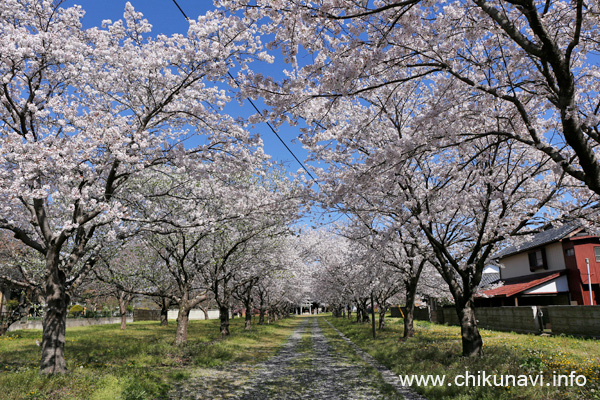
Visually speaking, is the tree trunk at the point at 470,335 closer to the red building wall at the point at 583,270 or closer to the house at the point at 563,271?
the house at the point at 563,271

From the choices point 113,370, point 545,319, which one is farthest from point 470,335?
point 545,319

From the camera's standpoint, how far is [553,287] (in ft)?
90.5

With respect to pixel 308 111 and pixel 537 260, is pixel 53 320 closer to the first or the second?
pixel 308 111

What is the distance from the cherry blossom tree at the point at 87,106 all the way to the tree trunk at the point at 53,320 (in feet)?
0.08

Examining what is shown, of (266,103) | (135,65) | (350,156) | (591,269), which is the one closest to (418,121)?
(266,103)

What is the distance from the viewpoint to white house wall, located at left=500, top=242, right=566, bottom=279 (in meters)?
28.3

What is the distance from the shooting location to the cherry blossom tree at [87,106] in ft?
26.9

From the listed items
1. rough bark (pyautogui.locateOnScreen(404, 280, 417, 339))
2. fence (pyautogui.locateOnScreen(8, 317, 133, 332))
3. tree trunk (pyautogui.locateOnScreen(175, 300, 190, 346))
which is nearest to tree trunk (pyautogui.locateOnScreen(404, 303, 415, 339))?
rough bark (pyautogui.locateOnScreen(404, 280, 417, 339))

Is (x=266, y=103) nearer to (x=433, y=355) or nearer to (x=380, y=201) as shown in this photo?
(x=380, y=201)

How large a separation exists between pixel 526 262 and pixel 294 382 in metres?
30.1

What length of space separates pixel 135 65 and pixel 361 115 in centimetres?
780

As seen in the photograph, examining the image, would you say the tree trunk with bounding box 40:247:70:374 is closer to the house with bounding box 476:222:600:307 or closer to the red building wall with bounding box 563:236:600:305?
the house with bounding box 476:222:600:307

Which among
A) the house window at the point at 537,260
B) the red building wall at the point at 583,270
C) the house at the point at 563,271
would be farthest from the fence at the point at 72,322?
the red building wall at the point at 583,270

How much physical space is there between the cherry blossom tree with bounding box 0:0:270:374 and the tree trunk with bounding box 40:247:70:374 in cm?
2
